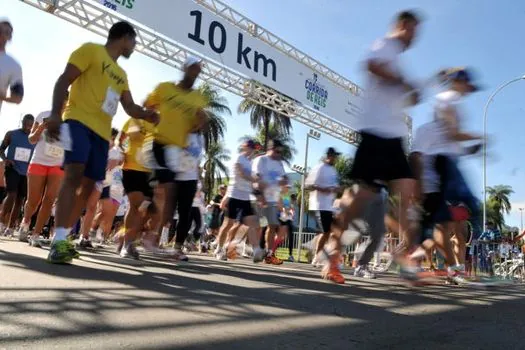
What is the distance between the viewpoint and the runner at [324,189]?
277 inches

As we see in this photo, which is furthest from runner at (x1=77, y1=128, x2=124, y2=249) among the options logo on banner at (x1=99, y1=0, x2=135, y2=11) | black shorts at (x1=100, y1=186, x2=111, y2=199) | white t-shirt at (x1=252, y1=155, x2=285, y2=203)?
logo on banner at (x1=99, y1=0, x2=135, y2=11)

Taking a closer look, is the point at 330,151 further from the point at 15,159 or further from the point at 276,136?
the point at 276,136

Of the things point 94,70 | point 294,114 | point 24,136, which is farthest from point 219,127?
point 94,70

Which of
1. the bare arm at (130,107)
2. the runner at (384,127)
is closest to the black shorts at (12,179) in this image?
the bare arm at (130,107)

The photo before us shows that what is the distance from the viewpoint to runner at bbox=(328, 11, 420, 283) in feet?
12.5

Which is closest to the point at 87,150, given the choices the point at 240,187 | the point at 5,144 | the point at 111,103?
the point at 111,103

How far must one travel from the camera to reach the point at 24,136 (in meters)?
6.80

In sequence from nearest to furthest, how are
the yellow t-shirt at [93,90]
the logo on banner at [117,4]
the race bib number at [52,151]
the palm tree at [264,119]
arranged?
the yellow t-shirt at [93,90] → the race bib number at [52,151] → the logo on banner at [117,4] → the palm tree at [264,119]

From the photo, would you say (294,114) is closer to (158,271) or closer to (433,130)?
(433,130)

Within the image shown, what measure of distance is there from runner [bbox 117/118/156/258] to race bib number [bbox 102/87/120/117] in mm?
1044

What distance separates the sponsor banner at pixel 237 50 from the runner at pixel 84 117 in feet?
14.8

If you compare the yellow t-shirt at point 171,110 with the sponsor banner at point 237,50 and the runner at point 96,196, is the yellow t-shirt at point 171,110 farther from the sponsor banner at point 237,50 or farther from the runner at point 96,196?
the sponsor banner at point 237,50

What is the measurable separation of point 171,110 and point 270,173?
266 centimetres

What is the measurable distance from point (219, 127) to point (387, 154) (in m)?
35.0
